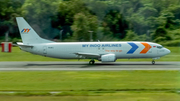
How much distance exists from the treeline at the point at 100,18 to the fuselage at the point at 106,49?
942 inches

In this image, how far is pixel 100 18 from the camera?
65938mm

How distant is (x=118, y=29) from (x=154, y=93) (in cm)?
5182

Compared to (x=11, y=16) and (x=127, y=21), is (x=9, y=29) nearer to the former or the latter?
(x=11, y=16)

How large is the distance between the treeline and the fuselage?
78.5 ft

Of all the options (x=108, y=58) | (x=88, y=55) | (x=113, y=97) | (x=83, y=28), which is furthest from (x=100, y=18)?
(x=113, y=97)

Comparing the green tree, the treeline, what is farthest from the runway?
the treeline

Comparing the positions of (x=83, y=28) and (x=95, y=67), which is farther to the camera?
(x=83, y=28)

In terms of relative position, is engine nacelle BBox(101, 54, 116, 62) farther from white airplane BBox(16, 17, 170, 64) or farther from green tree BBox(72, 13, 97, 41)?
green tree BBox(72, 13, 97, 41)

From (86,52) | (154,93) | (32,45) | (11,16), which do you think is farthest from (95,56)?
(11,16)

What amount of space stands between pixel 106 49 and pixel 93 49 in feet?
4.93

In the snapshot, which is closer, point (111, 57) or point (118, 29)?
point (111, 57)

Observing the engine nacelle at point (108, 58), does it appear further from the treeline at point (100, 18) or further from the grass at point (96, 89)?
the treeline at point (100, 18)

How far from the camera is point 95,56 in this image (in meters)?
30.8

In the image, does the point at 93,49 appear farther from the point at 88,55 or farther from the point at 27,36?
the point at 27,36
